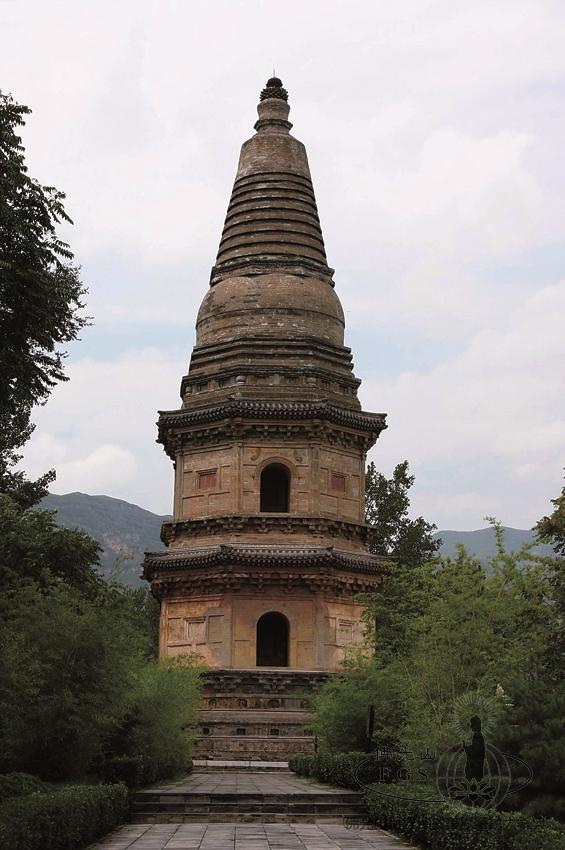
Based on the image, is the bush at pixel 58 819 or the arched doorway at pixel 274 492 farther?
the arched doorway at pixel 274 492

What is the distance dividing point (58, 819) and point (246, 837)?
352cm

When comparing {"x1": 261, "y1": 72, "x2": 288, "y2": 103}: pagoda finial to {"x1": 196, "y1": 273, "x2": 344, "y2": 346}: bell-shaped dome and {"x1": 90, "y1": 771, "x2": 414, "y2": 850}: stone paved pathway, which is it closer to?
{"x1": 196, "y1": 273, "x2": 344, "y2": 346}: bell-shaped dome

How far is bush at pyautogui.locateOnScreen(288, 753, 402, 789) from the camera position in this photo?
61.6 feet

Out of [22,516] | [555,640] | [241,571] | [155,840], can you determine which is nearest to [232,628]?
[241,571]

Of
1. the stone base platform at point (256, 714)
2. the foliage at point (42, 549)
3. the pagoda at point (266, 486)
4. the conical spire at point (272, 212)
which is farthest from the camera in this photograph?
the conical spire at point (272, 212)

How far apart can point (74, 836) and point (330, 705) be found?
33.1ft

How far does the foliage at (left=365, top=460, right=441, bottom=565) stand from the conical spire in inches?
445

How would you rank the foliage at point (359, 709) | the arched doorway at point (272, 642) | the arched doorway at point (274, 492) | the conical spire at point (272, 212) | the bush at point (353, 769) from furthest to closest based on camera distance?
the conical spire at point (272, 212), the arched doorway at point (274, 492), the arched doorway at point (272, 642), the foliage at point (359, 709), the bush at point (353, 769)

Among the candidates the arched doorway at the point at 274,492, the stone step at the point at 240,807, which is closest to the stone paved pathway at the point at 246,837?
the stone step at the point at 240,807

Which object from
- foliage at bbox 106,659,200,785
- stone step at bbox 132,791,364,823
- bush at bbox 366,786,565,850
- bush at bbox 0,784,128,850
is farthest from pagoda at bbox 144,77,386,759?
bush at bbox 0,784,128,850

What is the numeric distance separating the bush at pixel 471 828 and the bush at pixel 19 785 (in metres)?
5.05

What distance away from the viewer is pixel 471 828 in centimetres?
1252

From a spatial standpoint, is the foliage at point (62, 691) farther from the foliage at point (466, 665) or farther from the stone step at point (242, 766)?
the stone step at point (242, 766)

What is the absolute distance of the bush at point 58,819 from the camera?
11500mm
